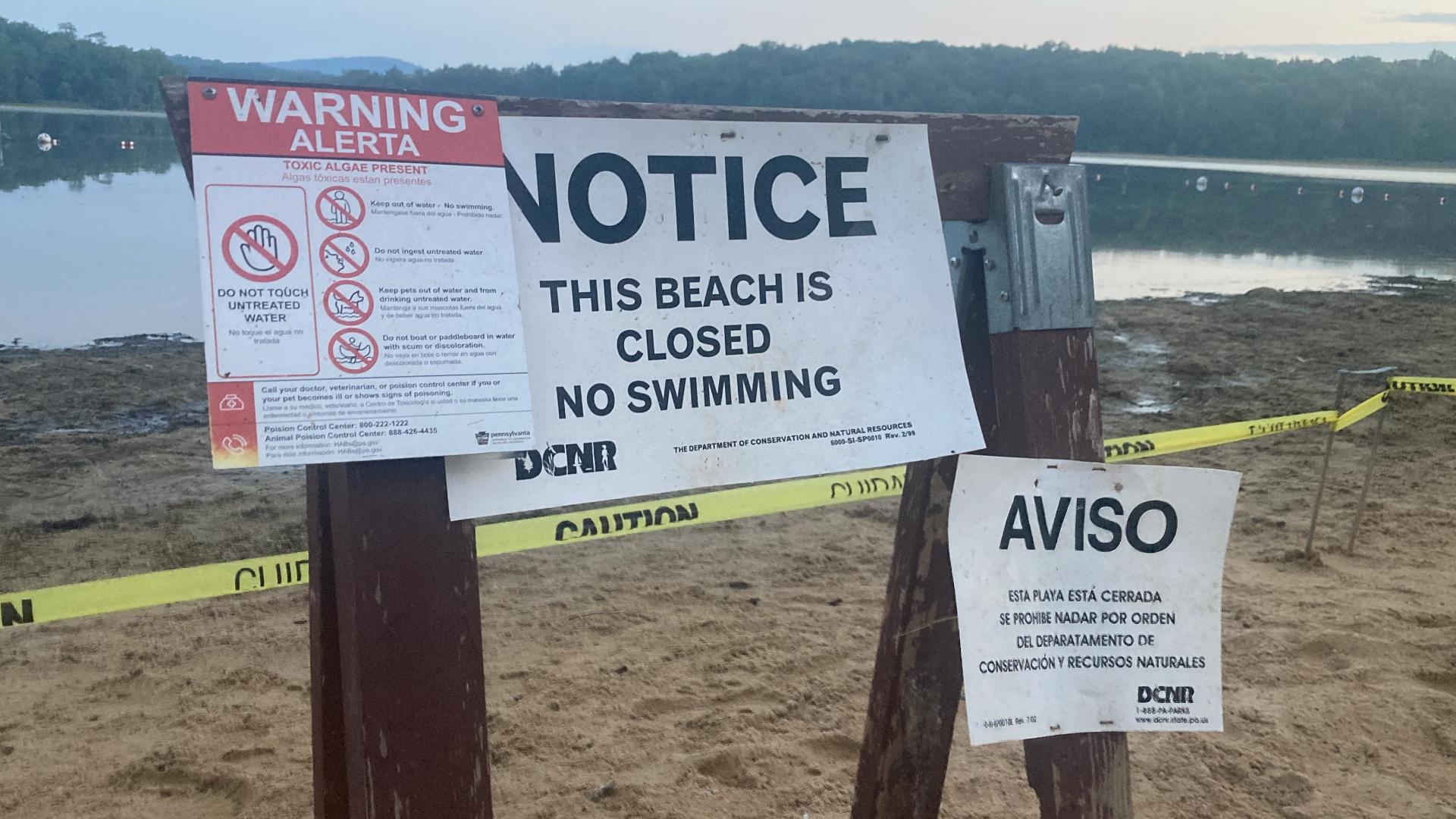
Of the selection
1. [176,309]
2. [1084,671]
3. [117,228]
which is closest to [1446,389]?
[1084,671]

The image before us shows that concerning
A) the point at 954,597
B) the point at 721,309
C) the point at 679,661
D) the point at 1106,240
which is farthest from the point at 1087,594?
the point at 1106,240

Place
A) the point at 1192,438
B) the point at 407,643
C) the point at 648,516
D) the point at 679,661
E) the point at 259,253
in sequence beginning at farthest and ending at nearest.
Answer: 1. the point at 1192,438
2. the point at 679,661
3. the point at 648,516
4. the point at 407,643
5. the point at 259,253

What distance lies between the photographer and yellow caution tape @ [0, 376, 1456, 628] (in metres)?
2.90

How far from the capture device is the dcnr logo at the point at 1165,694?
196 centimetres

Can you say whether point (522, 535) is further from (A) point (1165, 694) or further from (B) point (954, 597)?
(A) point (1165, 694)

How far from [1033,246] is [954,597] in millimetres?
672

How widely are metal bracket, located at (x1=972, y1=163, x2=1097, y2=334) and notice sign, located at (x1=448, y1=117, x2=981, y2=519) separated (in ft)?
0.40

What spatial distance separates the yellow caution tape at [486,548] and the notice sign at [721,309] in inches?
43.5

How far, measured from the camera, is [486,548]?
353 centimetres

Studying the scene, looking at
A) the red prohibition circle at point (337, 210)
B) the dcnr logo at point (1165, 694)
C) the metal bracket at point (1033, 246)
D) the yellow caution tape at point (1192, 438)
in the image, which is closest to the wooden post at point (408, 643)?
the red prohibition circle at point (337, 210)

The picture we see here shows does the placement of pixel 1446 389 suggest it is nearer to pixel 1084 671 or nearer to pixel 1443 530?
pixel 1443 530

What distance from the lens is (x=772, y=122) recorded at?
5.46ft

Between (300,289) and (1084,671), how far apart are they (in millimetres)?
1511

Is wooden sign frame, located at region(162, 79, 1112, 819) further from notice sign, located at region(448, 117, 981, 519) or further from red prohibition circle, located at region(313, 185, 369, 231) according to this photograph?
red prohibition circle, located at region(313, 185, 369, 231)
